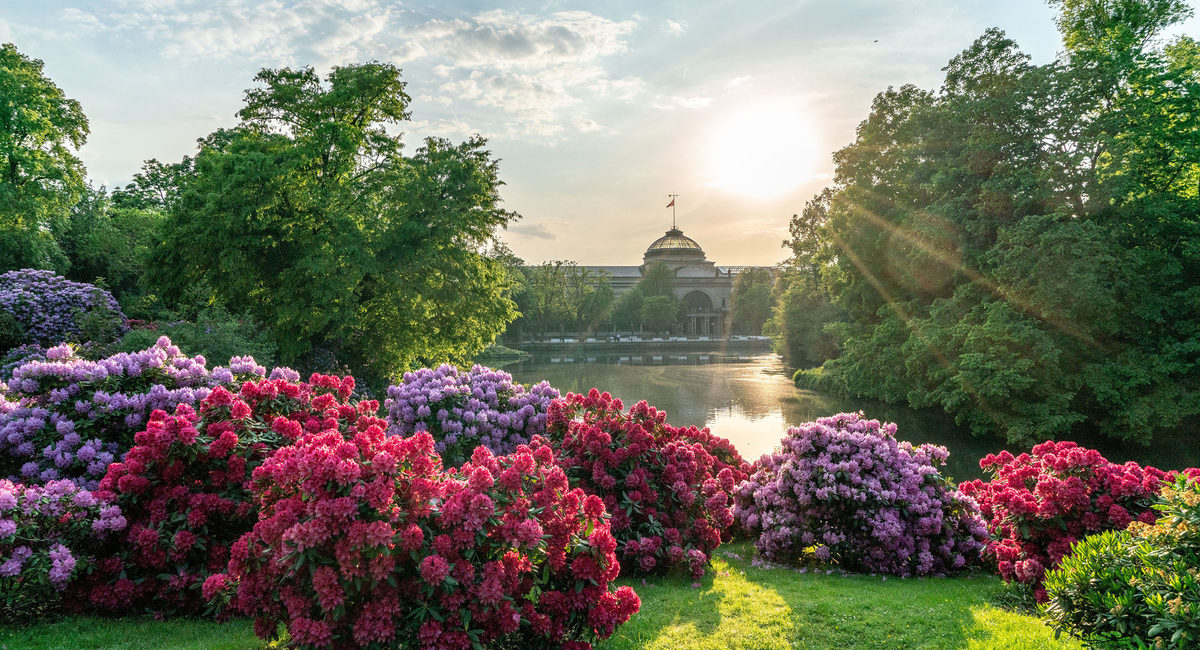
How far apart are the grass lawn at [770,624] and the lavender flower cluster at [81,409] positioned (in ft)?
5.11

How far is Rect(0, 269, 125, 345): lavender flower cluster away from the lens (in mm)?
11703

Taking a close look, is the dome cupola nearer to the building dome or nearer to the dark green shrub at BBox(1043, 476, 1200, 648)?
the building dome

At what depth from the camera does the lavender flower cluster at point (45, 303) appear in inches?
461

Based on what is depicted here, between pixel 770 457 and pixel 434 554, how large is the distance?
17.8 ft

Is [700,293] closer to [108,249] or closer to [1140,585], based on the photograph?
[108,249]

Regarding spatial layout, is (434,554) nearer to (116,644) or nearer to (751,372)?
(116,644)

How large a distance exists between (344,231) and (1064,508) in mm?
15453

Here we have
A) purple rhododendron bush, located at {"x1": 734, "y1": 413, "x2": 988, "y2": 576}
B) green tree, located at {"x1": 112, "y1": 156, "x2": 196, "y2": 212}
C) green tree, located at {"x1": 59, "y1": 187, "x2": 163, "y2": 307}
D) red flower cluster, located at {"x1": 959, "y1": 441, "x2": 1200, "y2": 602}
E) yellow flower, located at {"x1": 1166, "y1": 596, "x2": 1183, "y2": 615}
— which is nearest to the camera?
yellow flower, located at {"x1": 1166, "y1": 596, "x2": 1183, "y2": 615}

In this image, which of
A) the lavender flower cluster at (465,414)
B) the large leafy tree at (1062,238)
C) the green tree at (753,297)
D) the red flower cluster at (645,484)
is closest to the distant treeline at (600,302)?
the green tree at (753,297)

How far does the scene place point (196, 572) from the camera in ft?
14.1

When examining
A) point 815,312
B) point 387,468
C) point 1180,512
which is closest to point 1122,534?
point 1180,512

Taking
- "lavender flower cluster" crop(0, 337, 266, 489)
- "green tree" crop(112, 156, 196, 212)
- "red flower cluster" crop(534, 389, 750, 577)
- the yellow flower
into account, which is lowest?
"red flower cluster" crop(534, 389, 750, 577)

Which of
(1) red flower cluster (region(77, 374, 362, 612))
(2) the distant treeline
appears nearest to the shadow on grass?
(1) red flower cluster (region(77, 374, 362, 612))

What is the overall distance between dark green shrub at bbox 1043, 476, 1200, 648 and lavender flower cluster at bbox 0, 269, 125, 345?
49.1 feet
